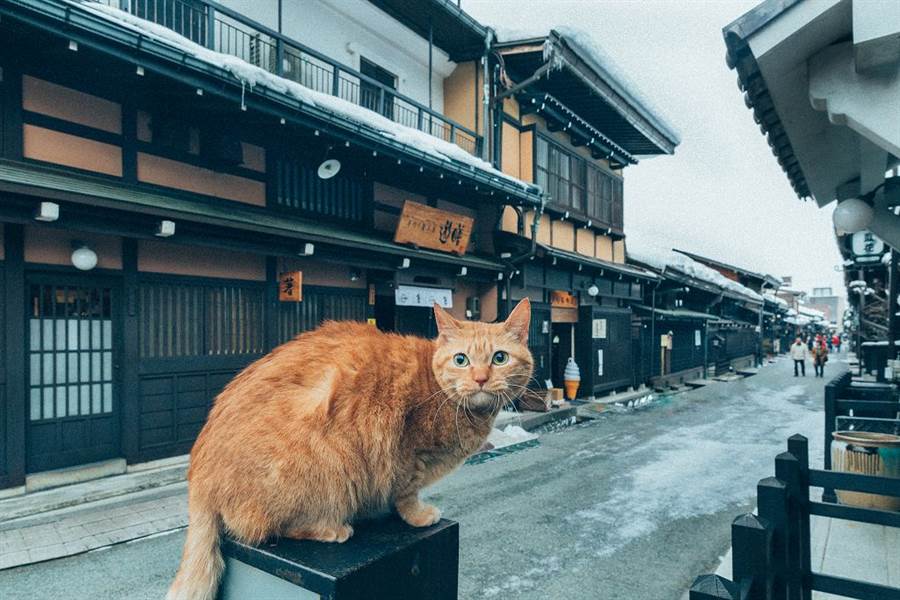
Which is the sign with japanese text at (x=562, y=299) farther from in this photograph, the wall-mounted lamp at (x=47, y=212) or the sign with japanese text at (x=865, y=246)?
the wall-mounted lamp at (x=47, y=212)

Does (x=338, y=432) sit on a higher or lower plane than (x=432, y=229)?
lower

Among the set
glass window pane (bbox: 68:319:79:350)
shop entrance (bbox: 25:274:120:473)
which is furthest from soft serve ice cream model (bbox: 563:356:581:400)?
glass window pane (bbox: 68:319:79:350)

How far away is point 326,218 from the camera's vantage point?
33.6 feet

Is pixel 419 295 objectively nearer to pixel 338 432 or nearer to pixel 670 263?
pixel 338 432

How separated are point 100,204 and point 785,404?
20.1 meters

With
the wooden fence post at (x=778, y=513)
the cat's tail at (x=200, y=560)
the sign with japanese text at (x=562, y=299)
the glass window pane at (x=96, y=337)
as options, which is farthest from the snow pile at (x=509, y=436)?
the cat's tail at (x=200, y=560)

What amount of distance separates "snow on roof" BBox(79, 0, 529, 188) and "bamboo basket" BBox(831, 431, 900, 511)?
8.08 m

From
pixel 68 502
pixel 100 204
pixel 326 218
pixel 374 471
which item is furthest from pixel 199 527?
pixel 326 218

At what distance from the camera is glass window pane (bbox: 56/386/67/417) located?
7.17 metres

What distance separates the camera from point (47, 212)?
20.2 feet

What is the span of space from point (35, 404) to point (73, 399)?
0.43 meters

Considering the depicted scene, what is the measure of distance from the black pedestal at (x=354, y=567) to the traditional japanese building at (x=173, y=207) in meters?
6.22

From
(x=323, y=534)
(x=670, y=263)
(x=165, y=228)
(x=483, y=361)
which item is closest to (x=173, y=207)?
(x=165, y=228)

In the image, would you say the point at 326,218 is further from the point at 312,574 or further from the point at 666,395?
the point at 666,395
